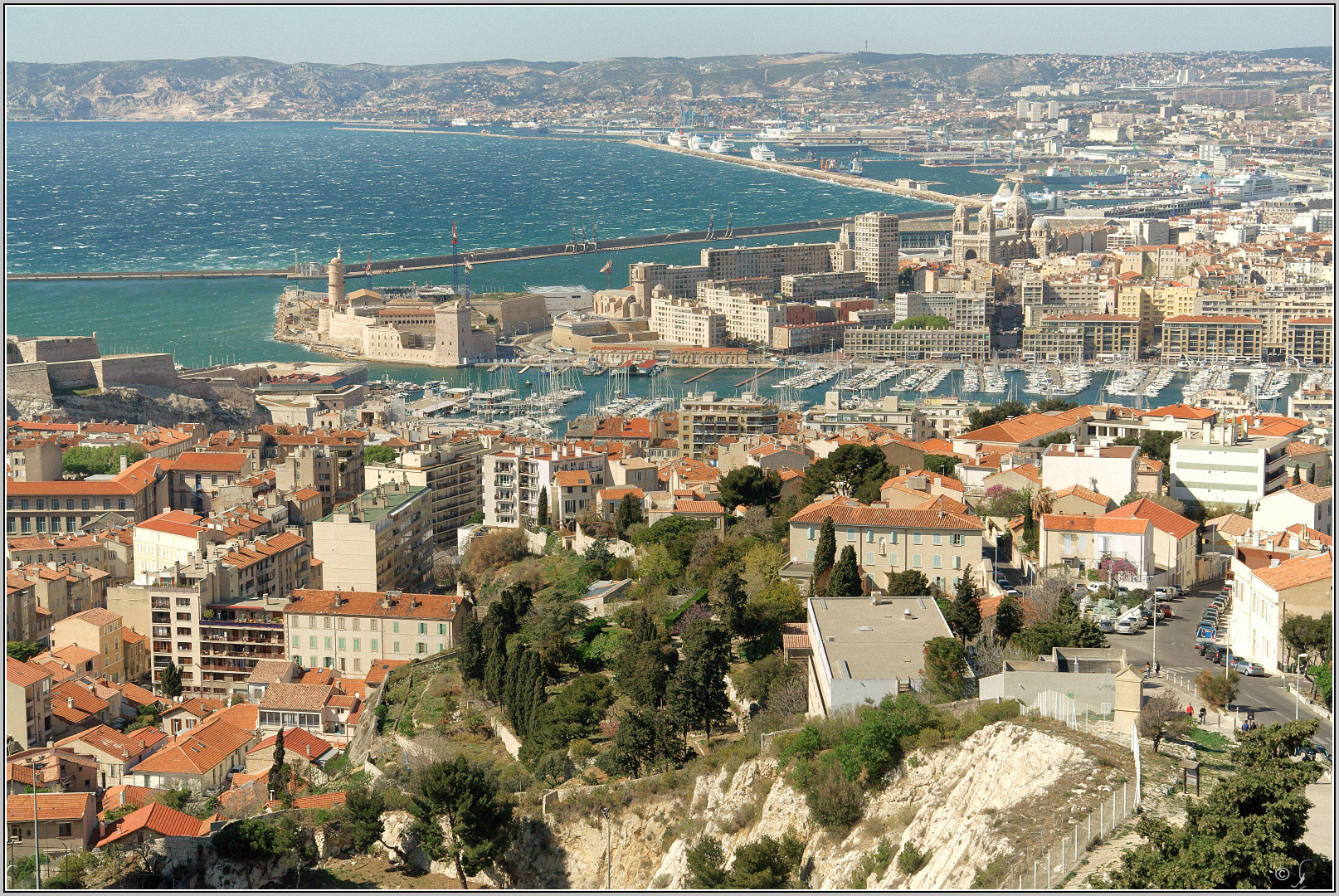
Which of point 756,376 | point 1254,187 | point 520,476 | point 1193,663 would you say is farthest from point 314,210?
point 1193,663

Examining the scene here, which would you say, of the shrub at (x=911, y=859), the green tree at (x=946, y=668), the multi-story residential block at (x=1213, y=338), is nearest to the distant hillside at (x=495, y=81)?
the multi-story residential block at (x=1213, y=338)

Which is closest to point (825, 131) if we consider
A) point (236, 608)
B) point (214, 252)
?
point (214, 252)

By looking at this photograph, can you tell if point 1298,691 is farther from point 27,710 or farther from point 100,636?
point 100,636

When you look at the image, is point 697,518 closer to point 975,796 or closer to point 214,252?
point 975,796

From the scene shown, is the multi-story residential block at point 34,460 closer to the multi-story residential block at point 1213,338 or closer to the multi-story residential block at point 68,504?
the multi-story residential block at point 68,504

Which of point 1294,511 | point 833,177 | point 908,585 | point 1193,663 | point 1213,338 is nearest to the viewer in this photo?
point 1193,663
